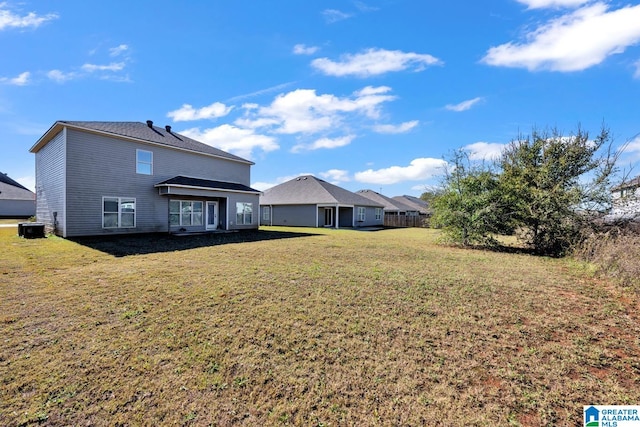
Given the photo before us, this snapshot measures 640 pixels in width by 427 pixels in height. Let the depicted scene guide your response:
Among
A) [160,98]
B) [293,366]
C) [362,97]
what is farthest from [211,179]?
[293,366]

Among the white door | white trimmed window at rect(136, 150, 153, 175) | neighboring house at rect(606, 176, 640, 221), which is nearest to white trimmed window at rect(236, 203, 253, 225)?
the white door

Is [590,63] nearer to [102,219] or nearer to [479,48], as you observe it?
[479,48]

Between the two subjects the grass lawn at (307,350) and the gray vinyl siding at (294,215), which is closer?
the grass lawn at (307,350)

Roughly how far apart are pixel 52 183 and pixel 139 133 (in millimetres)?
4772

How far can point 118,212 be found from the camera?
14.3m

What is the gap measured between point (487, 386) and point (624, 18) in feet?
31.6

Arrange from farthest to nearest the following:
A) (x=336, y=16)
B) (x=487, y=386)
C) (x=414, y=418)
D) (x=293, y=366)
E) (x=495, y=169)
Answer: (x=495, y=169) → (x=336, y=16) → (x=293, y=366) → (x=487, y=386) → (x=414, y=418)

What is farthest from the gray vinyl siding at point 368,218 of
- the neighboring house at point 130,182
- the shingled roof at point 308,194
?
the neighboring house at point 130,182

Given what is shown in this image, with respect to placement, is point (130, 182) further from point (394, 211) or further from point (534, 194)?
point (394, 211)

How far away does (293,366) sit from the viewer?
2984 millimetres

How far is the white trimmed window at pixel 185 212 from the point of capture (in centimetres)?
1650

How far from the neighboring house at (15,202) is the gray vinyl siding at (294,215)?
28.4 metres

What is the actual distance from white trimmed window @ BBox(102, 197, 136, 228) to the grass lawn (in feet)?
27.5

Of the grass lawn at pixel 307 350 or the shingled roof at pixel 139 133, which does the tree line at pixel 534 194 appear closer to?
the grass lawn at pixel 307 350
